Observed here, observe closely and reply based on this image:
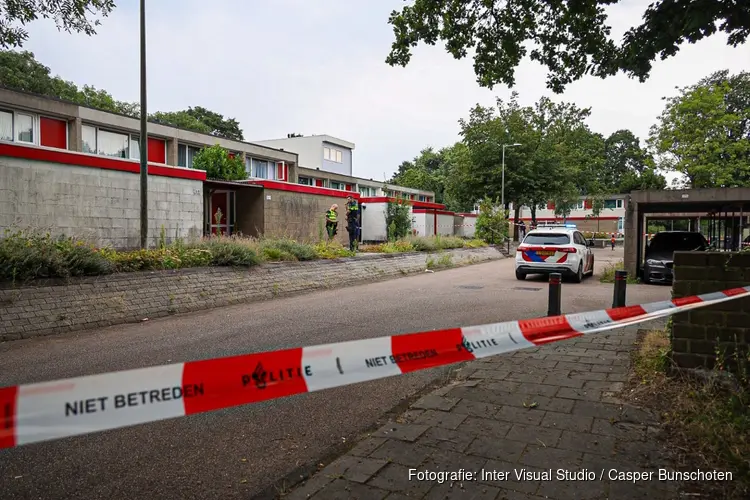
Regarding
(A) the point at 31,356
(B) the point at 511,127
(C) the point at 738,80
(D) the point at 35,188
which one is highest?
(C) the point at 738,80

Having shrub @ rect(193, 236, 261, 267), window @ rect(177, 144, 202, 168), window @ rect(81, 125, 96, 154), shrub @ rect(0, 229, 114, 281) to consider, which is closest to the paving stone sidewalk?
shrub @ rect(0, 229, 114, 281)

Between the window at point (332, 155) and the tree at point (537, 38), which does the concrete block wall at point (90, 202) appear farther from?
the window at point (332, 155)

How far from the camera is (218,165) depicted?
2323 centimetres

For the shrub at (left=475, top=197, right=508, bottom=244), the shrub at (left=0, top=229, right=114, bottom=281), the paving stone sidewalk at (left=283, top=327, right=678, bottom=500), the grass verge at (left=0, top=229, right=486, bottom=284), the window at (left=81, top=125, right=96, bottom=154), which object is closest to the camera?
the paving stone sidewalk at (left=283, top=327, right=678, bottom=500)

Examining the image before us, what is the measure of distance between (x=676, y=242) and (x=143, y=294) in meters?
14.7

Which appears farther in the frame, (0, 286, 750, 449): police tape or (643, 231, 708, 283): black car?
(643, 231, 708, 283): black car

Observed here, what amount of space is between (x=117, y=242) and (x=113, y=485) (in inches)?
494

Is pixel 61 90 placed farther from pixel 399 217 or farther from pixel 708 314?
pixel 708 314

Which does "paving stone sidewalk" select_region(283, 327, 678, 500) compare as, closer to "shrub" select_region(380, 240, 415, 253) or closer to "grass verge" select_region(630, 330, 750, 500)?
"grass verge" select_region(630, 330, 750, 500)

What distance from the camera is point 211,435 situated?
3.88 m

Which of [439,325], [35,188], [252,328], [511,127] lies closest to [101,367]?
[252,328]

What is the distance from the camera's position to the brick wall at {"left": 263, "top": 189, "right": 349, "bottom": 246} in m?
21.4

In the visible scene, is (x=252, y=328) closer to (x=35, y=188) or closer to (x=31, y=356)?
(x=31, y=356)

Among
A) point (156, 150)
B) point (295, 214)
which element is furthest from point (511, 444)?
point (156, 150)
